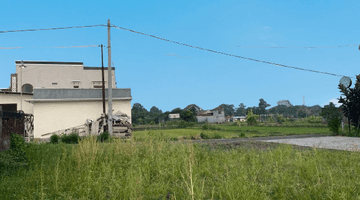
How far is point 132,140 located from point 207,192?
12.8 feet

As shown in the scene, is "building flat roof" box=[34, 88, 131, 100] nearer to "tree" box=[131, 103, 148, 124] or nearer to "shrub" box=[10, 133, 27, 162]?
"shrub" box=[10, 133, 27, 162]

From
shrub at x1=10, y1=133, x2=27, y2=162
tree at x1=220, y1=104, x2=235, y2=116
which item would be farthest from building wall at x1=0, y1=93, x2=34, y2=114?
tree at x1=220, y1=104, x2=235, y2=116

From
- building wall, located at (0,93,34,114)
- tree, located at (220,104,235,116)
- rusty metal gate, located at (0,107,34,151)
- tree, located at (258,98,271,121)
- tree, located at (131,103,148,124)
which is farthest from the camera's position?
tree, located at (220,104,235,116)

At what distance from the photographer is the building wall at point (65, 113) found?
18812 mm

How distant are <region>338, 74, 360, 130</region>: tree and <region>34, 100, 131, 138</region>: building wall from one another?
55.5 ft

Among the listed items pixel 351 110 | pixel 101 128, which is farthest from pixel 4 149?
pixel 351 110

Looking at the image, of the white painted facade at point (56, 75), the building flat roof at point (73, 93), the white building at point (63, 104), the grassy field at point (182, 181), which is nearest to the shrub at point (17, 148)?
the grassy field at point (182, 181)

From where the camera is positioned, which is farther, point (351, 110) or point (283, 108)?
point (283, 108)

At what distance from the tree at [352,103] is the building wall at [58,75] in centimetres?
2425

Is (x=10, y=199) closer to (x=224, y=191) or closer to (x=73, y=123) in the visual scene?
(x=224, y=191)

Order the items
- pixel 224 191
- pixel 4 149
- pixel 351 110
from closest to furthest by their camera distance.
Answer: pixel 224 191 → pixel 4 149 → pixel 351 110

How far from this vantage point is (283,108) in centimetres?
9312

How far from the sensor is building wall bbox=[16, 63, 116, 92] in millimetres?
29922

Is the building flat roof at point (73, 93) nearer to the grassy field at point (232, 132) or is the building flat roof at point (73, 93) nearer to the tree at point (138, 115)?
the grassy field at point (232, 132)
